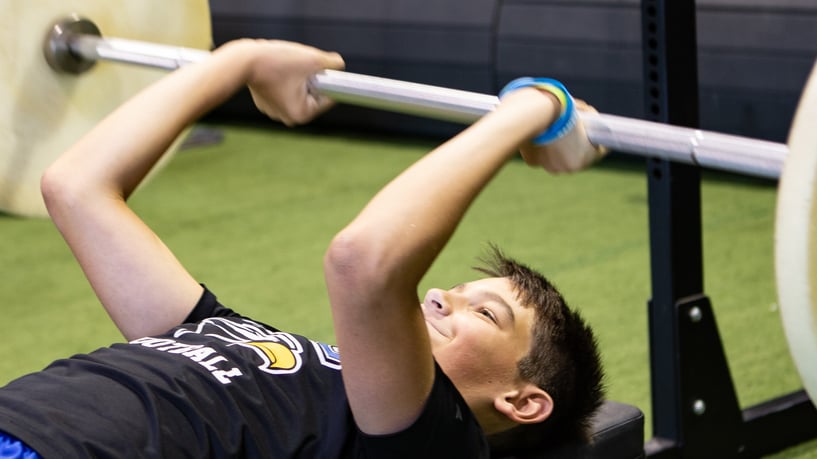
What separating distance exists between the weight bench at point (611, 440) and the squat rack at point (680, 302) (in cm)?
35

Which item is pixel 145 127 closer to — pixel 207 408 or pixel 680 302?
pixel 207 408

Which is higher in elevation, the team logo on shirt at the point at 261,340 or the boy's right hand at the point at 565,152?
the boy's right hand at the point at 565,152

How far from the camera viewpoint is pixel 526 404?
1.50 meters

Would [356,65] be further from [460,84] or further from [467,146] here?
[467,146]

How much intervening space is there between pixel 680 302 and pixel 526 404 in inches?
24.7

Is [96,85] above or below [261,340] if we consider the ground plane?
above

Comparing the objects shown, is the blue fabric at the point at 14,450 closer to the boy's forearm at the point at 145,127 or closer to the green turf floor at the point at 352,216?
the boy's forearm at the point at 145,127

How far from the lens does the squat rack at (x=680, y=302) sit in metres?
1.96

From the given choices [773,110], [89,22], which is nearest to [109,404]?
[89,22]

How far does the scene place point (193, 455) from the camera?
1.30m

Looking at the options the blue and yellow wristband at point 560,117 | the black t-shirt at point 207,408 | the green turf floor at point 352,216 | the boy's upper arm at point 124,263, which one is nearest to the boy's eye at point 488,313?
the black t-shirt at point 207,408

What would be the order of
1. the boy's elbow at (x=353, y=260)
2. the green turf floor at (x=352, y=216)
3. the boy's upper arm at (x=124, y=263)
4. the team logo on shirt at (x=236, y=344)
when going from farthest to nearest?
the green turf floor at (x=352, y=216), the boy's upper arm at (x=124, y=263), the team logo on shirt at (x=236, y=344), the boy's elbow at (x=353, y=260)

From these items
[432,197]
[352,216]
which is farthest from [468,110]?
[352,216]

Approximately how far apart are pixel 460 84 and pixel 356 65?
1.53ft
